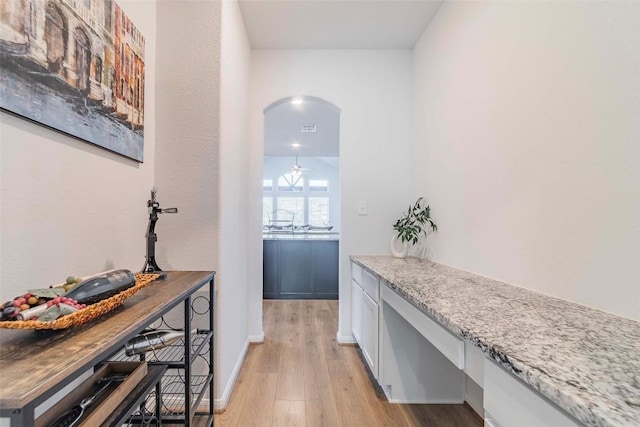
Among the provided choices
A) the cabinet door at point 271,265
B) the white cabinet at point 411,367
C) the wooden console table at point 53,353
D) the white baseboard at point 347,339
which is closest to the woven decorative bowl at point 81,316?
the wooden console table at point 53,353

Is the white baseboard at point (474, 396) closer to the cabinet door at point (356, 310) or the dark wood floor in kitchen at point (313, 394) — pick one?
the dark wood floor in kitchen at point (313, 394)

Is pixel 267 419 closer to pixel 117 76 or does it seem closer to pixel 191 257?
pixel 191 257

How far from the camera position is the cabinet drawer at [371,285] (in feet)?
6.16

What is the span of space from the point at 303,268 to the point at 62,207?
3301 millimetres

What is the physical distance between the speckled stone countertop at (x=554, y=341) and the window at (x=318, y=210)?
7.31 meters

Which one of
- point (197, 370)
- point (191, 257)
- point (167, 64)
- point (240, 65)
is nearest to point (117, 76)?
point (167, 64)

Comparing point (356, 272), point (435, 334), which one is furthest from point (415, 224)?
point (435, 334)

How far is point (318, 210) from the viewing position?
866 cm

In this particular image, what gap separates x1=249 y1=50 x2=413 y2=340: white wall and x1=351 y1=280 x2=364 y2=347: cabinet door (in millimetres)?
76

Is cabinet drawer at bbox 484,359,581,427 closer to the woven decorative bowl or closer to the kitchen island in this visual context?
the woven decorative bowl

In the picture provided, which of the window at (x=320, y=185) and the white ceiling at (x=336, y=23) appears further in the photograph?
the window at (x=320, y=185)

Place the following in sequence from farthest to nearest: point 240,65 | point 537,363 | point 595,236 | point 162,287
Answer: point 240,65 → point 162,287 → point 595,236 → point 537,363

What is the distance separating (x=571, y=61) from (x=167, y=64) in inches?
78.9

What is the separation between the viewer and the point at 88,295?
795 millimetres
